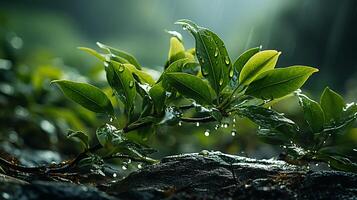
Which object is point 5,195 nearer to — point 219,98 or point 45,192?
point 45,192

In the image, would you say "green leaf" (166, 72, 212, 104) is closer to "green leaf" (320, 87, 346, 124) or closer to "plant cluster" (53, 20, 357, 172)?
"plant cluster" (53, 20, 357, 172)

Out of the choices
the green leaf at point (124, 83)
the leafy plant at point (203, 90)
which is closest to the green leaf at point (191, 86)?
the leafy plant at point (203, 90)

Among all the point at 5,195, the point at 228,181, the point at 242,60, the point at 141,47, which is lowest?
the point at 228,181

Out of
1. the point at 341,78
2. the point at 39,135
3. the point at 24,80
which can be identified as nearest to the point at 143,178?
the point at 39,135

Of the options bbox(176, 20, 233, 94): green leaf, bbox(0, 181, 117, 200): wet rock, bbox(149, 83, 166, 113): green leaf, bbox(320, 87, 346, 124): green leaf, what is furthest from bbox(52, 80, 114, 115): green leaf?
bbox(320, 87, 346, 124): green leaf

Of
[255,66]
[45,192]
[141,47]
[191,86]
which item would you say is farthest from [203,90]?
[141,47]

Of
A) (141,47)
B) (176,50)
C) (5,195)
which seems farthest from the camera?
(141,47)

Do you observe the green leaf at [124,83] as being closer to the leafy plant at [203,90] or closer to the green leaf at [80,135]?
the leafy plant at [203,90]
